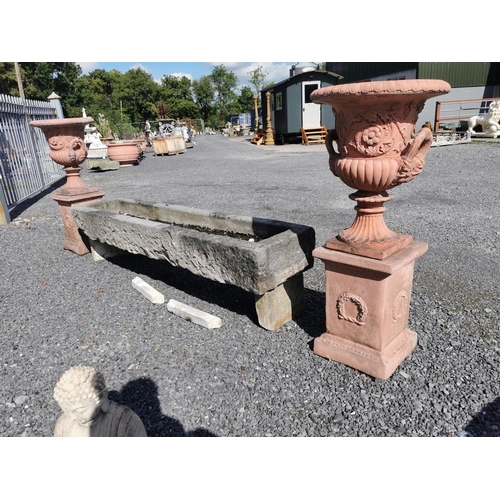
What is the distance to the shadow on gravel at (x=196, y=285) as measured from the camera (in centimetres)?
331

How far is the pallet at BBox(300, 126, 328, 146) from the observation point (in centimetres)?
1622

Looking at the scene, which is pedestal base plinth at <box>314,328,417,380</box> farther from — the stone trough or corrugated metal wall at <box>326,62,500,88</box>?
corrugated metal wall at <box>326,62,500,88</box>

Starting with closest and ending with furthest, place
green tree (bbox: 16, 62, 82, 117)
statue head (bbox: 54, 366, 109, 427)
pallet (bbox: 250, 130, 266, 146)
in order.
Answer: statue head (bbox: 54, 366, 109, 427)
pallet (bbox: 250, 130, 266, 146)
green tree (bbox: 16, 62, 82, 117)

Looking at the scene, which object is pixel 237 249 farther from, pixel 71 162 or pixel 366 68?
pixel 366 68

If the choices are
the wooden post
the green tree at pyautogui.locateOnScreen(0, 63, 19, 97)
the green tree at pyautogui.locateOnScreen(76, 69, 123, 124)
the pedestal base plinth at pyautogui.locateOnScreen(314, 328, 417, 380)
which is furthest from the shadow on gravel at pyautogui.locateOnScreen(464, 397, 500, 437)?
the green tree at pyautogui.locateOnScreen(76, 69, 123, 124)

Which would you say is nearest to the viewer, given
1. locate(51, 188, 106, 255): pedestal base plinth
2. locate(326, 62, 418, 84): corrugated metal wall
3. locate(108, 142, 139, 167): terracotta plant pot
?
locate(51, 188, 106, 255): pedestal base plinth

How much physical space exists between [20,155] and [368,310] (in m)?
8.30

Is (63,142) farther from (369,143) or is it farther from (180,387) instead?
(369,143)

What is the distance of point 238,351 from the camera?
104 inches

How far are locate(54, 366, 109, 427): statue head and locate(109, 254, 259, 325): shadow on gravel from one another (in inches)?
71.8

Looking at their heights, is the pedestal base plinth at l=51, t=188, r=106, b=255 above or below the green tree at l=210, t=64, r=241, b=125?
below

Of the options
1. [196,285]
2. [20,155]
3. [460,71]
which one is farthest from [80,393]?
[460,71]

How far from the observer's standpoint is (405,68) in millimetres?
15805

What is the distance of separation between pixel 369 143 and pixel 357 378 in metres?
1.39
